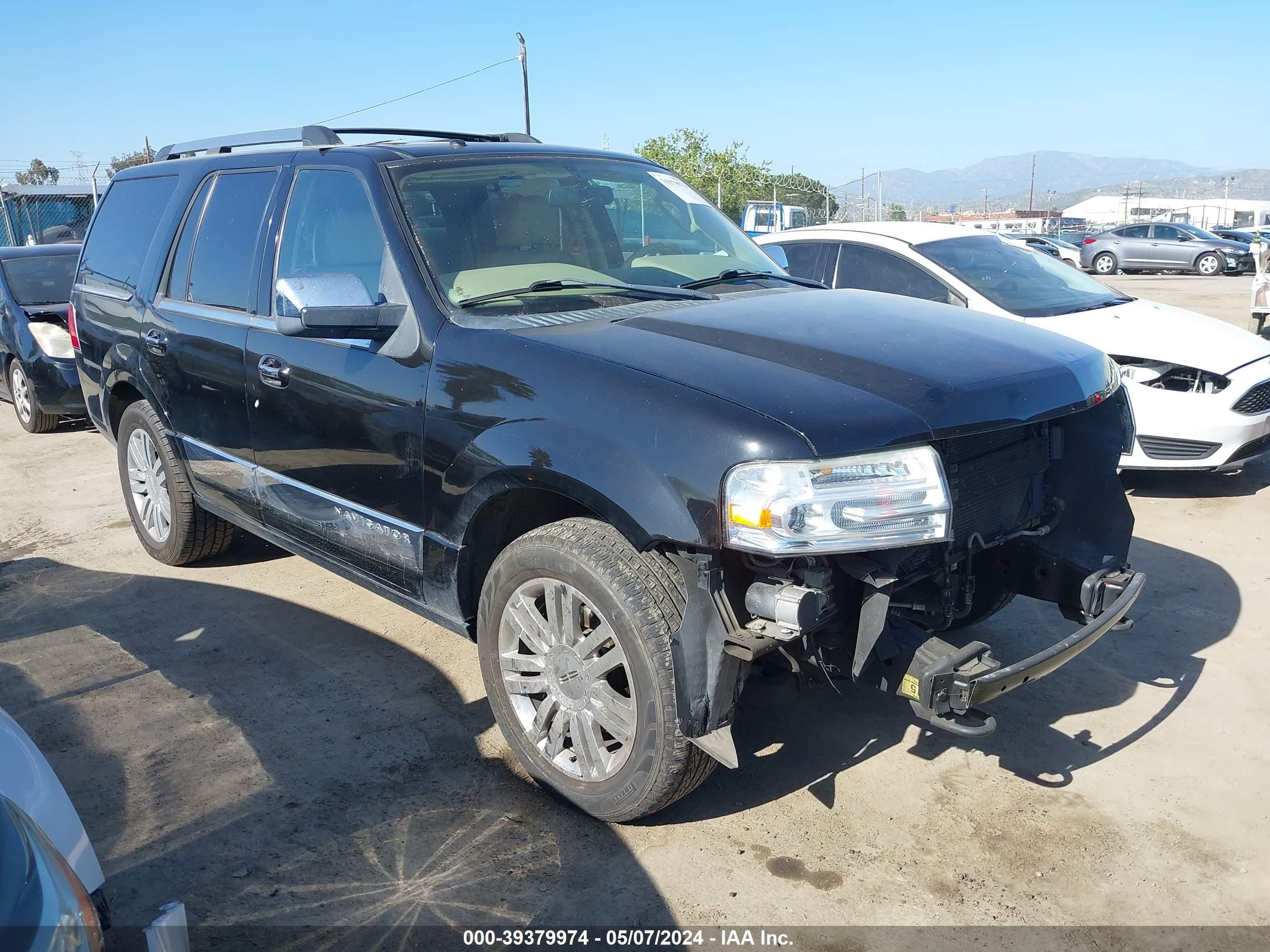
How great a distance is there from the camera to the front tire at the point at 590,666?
9.05 ft

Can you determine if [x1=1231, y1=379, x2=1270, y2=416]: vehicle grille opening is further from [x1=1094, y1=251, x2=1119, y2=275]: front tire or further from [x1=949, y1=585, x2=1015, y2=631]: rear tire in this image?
[x1=1094, y1=251, x2=1119, y2=275]: front tire

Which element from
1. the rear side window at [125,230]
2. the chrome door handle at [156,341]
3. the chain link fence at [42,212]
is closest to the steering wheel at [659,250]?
the chrome door handle at [156,341]

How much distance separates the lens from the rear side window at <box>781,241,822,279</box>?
7.31 m

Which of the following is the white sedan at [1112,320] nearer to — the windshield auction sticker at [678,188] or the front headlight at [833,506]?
the windshield auction sticker at [678,188]

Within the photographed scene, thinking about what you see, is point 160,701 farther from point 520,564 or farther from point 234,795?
point 520,564

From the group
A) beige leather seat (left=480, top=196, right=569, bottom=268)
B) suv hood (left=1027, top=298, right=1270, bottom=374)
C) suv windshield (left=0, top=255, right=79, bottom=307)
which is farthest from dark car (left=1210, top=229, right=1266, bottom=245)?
beige leather seat (left=480, top=196, right=569, bottom=268)

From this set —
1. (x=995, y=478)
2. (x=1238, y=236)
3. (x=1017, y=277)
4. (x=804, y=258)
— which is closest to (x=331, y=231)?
(x=995, y=478)

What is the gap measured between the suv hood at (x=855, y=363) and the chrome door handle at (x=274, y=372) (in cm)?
121

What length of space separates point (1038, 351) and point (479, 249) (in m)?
1.89

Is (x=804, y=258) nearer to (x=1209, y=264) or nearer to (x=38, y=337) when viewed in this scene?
(x=38, y=337)

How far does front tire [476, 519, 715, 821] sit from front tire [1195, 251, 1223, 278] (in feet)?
97.0

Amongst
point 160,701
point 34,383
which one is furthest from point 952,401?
point 34,383

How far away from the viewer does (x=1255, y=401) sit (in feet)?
20.6

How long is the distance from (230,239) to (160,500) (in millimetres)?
1688
